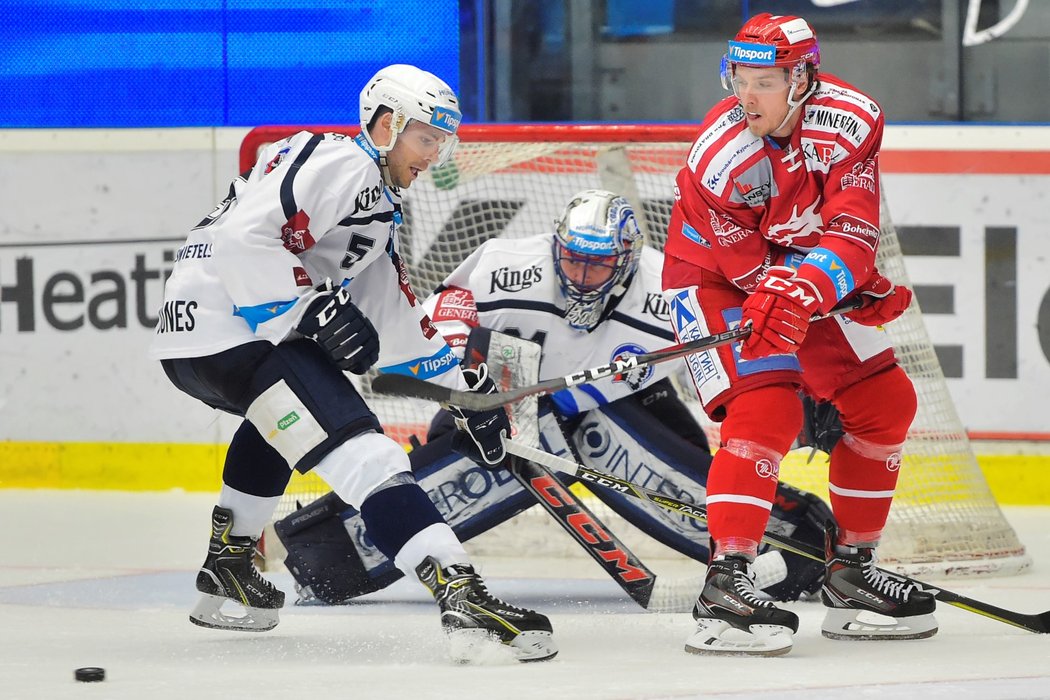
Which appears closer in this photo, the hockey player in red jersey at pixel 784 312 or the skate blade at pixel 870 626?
the hockey player in red jersey at pixel 784 312

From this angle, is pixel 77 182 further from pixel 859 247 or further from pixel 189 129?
pixel 859 247

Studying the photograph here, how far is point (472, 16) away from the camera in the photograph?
527cm

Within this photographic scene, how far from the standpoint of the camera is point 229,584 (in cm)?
291

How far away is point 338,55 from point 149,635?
288cm

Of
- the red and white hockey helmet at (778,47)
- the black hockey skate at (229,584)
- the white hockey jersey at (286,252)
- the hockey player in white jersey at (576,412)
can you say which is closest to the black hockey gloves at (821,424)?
the hockey player in white jersey at (576,412)

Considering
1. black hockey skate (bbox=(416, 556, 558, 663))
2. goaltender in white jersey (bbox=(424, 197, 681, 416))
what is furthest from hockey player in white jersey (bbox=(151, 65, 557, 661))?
goaltender in white jersey (bbox=(424, 197, 681, 416))

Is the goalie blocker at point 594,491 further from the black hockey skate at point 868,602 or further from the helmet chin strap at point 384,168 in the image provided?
the helmet chin strap at point 384,168

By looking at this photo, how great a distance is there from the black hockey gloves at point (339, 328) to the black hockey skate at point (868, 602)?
0.95 metres

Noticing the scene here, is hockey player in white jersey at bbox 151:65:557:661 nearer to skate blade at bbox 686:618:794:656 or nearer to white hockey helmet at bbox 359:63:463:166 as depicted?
white hockey helmet at bbox 359:63:463:166

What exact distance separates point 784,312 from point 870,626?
656mm

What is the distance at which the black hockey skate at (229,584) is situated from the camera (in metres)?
2.91

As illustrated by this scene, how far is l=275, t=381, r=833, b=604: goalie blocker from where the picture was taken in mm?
3312

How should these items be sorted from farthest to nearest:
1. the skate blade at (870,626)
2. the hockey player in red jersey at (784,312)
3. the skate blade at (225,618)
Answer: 1. the skate blade at (225,618)
2. the skate blade at (870,626)
3. the hockey player in red jersey at (784,312)

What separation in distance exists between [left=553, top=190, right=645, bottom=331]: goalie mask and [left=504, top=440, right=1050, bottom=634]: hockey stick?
41 cm
